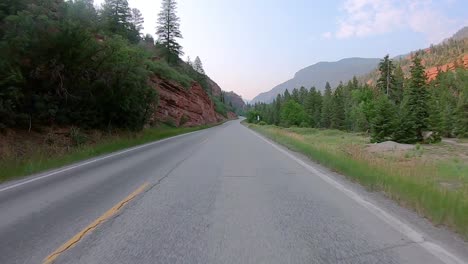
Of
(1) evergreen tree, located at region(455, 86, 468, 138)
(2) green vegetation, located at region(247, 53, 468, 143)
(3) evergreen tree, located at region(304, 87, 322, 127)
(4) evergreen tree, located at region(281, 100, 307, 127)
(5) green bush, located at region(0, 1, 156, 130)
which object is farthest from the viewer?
(3) evergreen tree, located at region(304, 87, 322, 127)

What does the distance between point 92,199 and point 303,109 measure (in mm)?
122970

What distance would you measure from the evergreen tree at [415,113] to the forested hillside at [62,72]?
40.4m

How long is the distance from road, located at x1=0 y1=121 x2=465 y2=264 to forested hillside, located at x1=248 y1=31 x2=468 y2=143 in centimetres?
4812

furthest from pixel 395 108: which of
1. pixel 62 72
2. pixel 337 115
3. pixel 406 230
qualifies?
pixel 406 230

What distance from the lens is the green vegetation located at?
56.7m

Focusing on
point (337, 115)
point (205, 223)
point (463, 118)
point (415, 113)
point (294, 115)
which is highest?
point (415, 113)

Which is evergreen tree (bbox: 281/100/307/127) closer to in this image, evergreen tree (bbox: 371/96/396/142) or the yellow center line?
evergreen tree (bbox: 371/96/396/142)

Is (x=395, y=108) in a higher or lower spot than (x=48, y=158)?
higher

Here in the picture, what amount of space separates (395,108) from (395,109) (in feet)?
3.03

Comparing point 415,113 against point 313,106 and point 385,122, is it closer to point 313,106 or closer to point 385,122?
point 385,122

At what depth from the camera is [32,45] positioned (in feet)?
60.5

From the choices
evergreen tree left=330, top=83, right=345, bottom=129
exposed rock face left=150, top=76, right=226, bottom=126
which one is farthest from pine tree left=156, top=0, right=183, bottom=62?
A: evergreen tree left=330, top=83, right=345, bottom=129

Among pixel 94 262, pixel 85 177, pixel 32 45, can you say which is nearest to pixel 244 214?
pixel 94 262

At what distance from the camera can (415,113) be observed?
185ft
